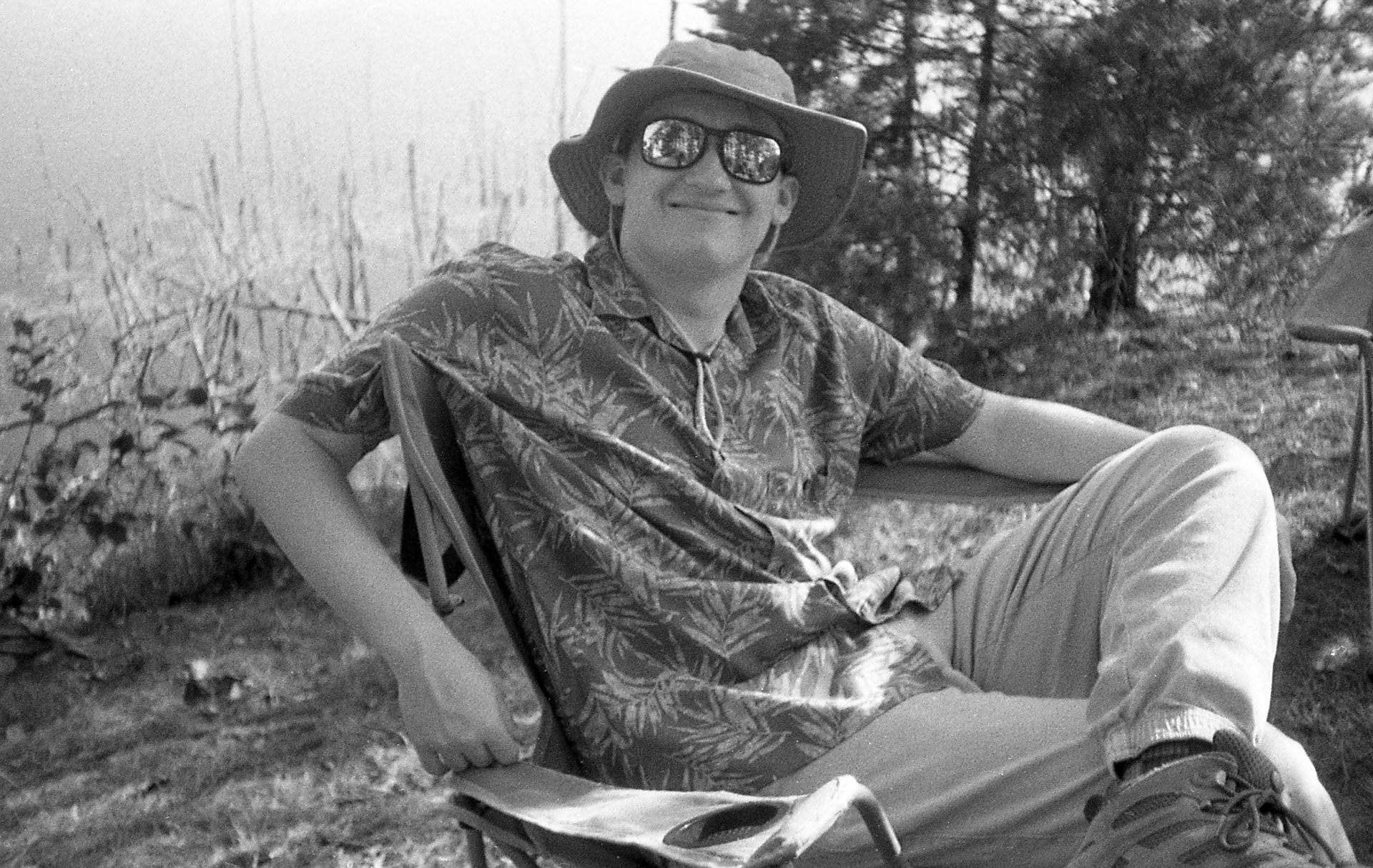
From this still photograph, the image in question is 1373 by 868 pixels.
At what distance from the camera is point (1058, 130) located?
5383 mm

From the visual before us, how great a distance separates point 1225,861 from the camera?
1414 mm

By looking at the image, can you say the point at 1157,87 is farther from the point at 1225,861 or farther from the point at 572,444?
the point at 1225,861

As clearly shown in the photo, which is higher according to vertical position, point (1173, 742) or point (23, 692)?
point (1173, 742)

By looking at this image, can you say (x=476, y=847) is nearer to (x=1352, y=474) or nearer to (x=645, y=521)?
(x=645, y=521)

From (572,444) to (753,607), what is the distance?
0.32 meters

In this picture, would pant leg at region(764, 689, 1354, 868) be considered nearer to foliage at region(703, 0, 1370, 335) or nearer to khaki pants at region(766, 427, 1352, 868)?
khaki pants at region(766, 427, 1352, 868)

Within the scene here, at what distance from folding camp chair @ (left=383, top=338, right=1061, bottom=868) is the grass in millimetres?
1103

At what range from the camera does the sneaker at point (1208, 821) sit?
4.65 feet

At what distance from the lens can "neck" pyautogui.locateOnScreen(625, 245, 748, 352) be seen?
2.17 m

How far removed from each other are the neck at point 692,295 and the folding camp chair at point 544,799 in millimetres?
362

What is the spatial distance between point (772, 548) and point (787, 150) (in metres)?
0.64

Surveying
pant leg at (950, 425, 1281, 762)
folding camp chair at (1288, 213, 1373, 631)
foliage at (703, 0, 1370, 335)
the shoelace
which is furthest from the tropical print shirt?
foliage at (703, 0, 1370, 335)

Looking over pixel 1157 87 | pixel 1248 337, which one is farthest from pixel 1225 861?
pixel 1248 337

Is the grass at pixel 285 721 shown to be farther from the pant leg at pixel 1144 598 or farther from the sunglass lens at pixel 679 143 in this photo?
the sunglass lens at pixel 679 143
